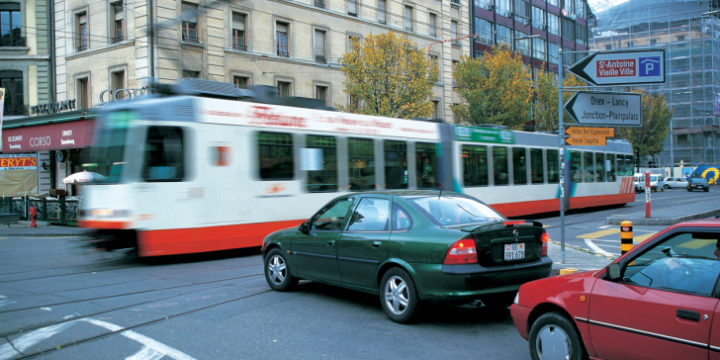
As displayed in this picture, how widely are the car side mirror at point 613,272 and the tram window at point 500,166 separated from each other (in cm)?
1575

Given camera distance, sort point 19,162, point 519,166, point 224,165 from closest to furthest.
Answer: point 224,165 < point 519,166 < point 19,162

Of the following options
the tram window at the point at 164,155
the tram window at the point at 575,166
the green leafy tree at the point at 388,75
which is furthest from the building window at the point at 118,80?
the tram window at the point at 575,166

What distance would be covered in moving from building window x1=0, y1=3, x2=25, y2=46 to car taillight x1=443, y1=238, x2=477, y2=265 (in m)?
30.2

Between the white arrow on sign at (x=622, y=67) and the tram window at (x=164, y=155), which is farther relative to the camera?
the tram window at (x=164, y=155)

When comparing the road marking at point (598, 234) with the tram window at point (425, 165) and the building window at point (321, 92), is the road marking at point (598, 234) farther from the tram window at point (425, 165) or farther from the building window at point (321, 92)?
the building window at point (321, 92)

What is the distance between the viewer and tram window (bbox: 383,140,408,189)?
1532 cm

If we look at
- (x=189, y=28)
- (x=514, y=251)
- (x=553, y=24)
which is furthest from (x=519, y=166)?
(x=553, y=24)

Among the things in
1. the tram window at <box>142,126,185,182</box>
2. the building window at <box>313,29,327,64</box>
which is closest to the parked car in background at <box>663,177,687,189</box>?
the building window at <box>313,29,327,64</box>

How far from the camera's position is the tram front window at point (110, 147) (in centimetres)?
1061

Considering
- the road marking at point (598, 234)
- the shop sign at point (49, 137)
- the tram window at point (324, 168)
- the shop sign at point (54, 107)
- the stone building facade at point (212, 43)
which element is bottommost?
the road marking at point (598, 234)

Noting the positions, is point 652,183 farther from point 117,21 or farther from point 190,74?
point 117,21

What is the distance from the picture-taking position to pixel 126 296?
7918 mm

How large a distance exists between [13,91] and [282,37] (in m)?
13.7

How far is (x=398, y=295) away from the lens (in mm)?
6156
